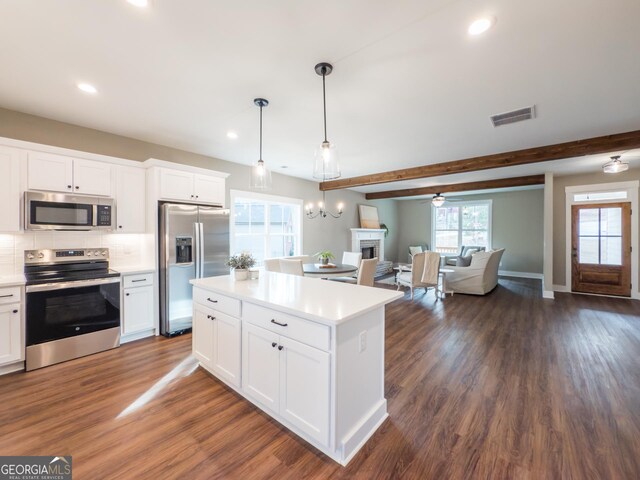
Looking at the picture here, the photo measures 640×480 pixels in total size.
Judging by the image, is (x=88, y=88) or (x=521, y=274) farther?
(x=521, y=274)

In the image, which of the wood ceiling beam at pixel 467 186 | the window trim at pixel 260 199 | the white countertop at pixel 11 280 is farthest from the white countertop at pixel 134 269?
the wood ceiling beam at pixel 467 186

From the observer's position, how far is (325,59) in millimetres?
2080

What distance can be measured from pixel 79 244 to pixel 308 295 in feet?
10.1

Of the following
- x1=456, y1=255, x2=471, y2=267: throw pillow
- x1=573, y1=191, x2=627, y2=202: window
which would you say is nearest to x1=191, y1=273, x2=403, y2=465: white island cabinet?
x1=456, y1=255, x2=471, y2=267: throw pillow

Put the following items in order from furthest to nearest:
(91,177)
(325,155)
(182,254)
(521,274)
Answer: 1. (521,274)
2. (182,254)
3. (91,177)
4. (325,155)

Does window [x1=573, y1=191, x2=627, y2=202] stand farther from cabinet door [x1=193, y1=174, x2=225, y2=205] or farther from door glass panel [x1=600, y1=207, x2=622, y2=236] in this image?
cabinet door [x1=193, y1=174, x2=225, y2=205]

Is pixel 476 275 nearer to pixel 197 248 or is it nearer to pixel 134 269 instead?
pixel 197 248

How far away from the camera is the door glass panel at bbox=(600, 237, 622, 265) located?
571cm

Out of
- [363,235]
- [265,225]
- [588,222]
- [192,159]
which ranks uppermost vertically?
[192,159]

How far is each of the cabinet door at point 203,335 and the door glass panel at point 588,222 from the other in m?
7.79

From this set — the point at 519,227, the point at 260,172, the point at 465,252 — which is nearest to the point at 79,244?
the point at 260,172

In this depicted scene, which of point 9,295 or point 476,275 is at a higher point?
point 9,295

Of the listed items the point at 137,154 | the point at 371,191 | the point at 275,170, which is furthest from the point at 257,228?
the point at 371,191

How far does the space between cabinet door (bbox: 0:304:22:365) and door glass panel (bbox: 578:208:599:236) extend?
373 inches
